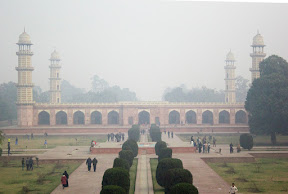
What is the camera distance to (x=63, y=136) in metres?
47.9

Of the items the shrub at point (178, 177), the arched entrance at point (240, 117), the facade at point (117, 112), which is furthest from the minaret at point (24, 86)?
the shrub at point (178, 177)

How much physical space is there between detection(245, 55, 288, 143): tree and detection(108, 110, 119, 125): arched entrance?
2380cm

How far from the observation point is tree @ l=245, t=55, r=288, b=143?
3597 cm

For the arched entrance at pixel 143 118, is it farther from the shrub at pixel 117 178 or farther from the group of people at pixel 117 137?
the shrub at pixel 117 178

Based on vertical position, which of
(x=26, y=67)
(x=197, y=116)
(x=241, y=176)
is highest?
(x=26, y=67)

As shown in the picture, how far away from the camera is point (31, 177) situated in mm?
22625

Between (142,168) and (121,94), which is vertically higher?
(121,94)

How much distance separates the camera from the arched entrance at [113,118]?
2351 inches

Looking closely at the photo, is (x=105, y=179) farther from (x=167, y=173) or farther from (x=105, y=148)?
(x=105, y=148)

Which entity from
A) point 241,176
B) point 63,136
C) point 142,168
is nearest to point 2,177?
point 142,168

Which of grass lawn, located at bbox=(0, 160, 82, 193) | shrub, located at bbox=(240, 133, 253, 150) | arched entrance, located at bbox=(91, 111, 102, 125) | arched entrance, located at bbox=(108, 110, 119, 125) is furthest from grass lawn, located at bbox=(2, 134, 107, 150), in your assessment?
shrub, located at bbox=(240, 133, 253, 150)

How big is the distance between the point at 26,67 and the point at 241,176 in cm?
3738

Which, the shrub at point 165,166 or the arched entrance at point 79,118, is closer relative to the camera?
the shrub at point 165,166

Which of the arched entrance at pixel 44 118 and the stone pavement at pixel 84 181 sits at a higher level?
the arched entrance at pixel 44 118
